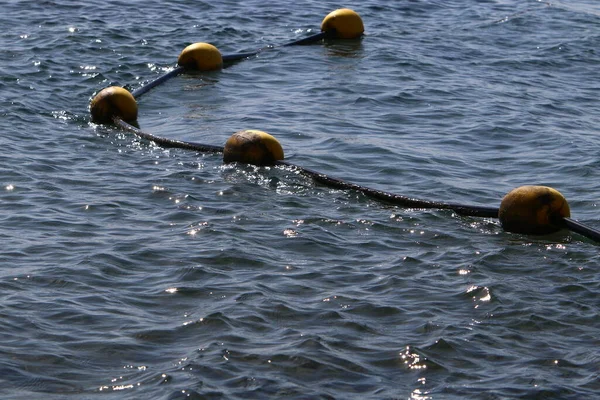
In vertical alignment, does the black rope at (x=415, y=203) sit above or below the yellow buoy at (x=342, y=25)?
below

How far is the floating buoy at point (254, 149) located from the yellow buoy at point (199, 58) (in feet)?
16.7

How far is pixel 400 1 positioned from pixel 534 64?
19.7 feet

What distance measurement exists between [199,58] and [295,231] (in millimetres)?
7388

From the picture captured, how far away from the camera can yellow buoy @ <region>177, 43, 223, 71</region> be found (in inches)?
657

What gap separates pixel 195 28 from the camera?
1967 cm

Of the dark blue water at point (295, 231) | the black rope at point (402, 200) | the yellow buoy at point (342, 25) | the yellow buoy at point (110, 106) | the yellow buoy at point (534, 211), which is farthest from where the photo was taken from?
the yellow buoy at point (342, 25)

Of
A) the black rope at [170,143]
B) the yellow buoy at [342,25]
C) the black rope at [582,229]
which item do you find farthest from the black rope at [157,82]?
the black rope at [582,229]

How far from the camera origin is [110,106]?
13594 mm

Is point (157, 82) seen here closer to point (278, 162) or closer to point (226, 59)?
point (226, 59)

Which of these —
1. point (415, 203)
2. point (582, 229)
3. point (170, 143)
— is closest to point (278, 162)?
point (170, 143)

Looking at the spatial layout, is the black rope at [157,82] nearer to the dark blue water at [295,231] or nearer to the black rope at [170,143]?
the dark blue water at [295,231]

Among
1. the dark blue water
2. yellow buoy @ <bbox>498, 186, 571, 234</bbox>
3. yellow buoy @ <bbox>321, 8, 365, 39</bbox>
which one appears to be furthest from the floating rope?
yellow buoy @ <bbox>321, 8, 365, 39</bbox>

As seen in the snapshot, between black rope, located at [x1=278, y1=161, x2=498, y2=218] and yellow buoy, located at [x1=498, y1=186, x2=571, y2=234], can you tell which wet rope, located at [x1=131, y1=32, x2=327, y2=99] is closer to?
black rope, located at [x1=278, y1=161, x2=498, y2=218]

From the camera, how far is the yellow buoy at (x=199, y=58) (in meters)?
16.7
